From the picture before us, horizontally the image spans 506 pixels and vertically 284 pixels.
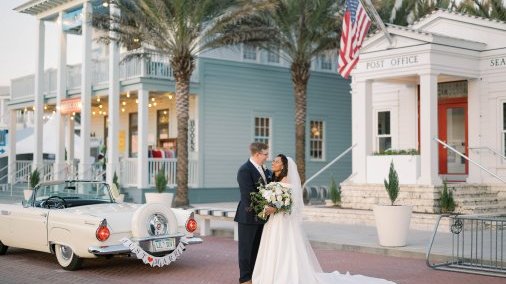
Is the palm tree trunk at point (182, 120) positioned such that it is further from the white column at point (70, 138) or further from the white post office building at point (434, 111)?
the white column at point (70, 138)

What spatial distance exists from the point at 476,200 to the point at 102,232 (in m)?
10.8

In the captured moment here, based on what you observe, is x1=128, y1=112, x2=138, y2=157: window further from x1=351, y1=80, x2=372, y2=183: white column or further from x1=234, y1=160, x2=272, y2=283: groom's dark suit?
x1=234, y1=160, x2=272, y2=283: groom's dark suit

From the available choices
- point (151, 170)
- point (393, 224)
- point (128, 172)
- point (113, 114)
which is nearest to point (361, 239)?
point (393, 224)

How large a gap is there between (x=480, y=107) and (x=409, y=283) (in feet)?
35.6

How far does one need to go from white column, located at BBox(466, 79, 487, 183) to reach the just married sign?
11024 millimetres

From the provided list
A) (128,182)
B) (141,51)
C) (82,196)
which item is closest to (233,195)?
(128,182)

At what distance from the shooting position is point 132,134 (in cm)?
3000

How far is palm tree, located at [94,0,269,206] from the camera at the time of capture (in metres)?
20.4

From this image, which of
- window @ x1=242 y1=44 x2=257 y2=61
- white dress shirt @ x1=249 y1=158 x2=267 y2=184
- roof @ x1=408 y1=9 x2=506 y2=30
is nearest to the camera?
white dress shirt @ x1=249 y1=158 x2=267 y2=184

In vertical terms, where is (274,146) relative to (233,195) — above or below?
above

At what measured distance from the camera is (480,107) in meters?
18.9

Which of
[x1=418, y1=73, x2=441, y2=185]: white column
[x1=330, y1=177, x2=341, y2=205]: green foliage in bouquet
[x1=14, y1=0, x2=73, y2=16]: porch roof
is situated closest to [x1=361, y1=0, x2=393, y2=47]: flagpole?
[x1=418, y1=73, x2=441, y2=185]: white column

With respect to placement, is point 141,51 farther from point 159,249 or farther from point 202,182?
point 159,249

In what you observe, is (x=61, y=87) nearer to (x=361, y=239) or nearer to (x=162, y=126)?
(x=162, y=126)
